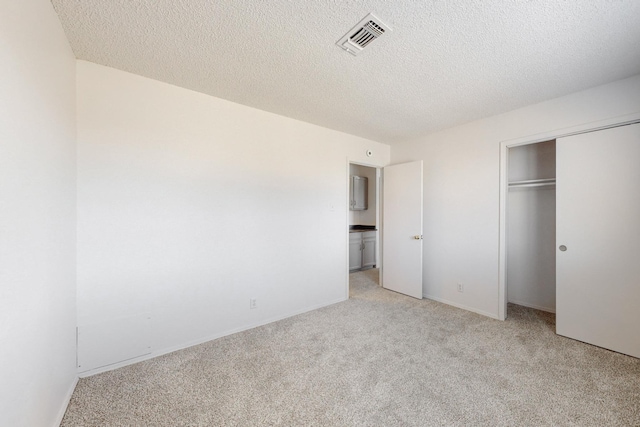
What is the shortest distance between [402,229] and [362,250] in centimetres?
175

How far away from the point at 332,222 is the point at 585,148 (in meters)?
2.80

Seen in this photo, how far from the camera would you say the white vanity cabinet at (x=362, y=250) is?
5.36 metres

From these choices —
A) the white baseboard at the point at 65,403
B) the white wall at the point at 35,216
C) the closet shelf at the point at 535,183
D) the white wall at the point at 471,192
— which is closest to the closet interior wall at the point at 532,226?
the closet shelf at the point at 535,183

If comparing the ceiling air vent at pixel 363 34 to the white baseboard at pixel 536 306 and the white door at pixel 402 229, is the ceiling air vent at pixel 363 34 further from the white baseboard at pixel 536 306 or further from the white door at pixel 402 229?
the white baseboard at pixel 536 306

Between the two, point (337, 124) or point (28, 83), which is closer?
point (28, 83)

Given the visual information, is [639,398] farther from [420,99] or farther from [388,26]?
[388,26]

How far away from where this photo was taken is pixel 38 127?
1275 mm

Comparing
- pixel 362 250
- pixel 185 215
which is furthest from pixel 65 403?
pixel 362 250

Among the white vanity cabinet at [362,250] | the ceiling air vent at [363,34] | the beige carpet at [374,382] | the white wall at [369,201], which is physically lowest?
the beige carpet at [374,382]

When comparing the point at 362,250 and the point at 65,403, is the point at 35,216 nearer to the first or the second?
the point at 65,403

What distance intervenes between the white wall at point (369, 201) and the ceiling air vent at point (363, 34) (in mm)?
4310

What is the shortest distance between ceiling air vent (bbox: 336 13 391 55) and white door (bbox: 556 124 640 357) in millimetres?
2373

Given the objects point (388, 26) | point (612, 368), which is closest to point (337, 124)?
point (388, 26)

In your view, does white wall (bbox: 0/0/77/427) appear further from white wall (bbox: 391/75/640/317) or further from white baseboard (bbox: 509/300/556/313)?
white baseboard (bbox: 509/300/556/313)
